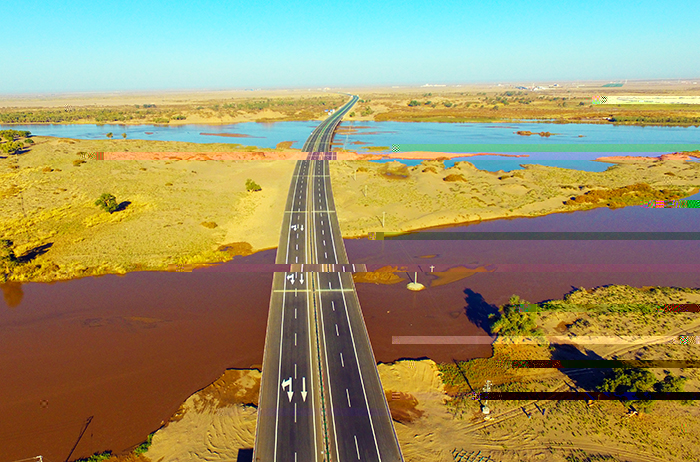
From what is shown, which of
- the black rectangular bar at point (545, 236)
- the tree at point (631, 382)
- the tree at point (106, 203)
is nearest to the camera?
the tree at point (631, 382)

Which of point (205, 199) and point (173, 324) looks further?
point (205, 199)

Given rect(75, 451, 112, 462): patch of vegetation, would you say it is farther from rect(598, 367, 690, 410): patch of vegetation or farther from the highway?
rect(598, 367, 690, 410): patch of vegetation

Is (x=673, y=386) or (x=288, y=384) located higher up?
(x=673, y=386)

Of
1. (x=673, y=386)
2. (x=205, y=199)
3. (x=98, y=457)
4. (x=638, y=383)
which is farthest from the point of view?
(x=205, y=199)

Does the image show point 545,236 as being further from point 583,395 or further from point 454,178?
point 583,395

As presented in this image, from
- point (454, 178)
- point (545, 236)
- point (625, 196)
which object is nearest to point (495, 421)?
point (545, 236)

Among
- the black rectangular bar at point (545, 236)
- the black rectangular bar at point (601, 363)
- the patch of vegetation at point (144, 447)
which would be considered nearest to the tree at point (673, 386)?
the black rectangular bar at point (601, 363)

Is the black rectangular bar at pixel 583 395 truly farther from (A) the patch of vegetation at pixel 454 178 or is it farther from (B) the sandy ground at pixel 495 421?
(A) the patch of vegetation at pixel 454 178

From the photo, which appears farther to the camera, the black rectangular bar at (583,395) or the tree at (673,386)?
the black rectangular bar at (583,395)
